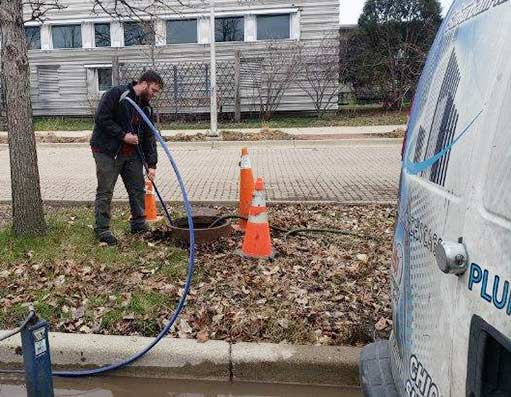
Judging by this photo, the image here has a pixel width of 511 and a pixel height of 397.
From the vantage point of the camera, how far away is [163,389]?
Result: 3.33 meters

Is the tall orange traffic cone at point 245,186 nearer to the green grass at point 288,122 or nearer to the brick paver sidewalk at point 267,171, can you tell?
the brick paver sidewalk at point 267,171

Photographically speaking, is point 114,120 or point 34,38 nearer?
point 114,120

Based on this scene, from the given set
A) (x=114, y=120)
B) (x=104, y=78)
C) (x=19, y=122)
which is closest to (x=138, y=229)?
(x=114, y=120)

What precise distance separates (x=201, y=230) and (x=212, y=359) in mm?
1925

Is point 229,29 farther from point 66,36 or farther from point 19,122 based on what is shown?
point 19,122

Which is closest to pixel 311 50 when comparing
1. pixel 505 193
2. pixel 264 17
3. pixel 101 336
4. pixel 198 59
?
pixel 264 17

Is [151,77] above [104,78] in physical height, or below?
below

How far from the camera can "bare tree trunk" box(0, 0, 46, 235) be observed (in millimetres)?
4961

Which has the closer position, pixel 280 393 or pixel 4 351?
pixel 280 393

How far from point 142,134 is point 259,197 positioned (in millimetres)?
1467

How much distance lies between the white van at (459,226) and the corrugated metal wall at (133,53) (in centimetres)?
2041

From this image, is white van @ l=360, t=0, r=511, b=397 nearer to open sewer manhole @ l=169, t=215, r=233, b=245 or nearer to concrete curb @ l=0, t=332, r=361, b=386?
concrete curb @ l=0, t=332, r=361, b=386

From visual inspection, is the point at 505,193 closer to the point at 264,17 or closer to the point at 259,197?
the point at 259,197

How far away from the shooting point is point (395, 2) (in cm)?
2455
